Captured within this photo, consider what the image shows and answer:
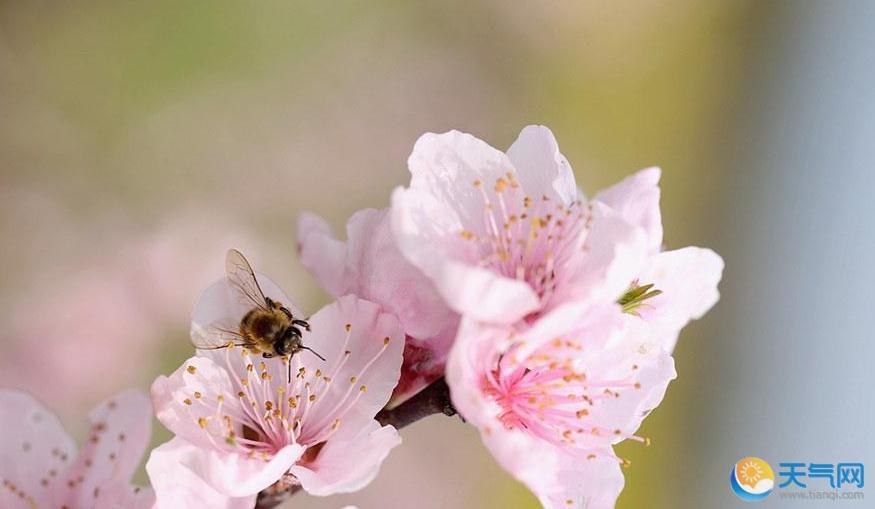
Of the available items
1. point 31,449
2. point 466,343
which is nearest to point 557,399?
point 466,343

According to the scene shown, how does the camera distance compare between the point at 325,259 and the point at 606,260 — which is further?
the point at 325,259

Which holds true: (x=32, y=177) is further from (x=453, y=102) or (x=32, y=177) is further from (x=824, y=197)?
(x=824, y=197)

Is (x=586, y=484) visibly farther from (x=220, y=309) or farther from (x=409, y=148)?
(x=409, y=148)

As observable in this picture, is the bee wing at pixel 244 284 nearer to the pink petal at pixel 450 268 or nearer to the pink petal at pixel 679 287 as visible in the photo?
the pink petal at pixel 450 268

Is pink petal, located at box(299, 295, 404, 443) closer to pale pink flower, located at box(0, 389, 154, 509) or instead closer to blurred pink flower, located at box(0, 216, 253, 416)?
pale pink flower, located at box(0, 389, 154, 509)

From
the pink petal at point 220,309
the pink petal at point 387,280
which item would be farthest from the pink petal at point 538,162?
the pink petal at point 220,309

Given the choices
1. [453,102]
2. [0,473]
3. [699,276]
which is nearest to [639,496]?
[453,102]
